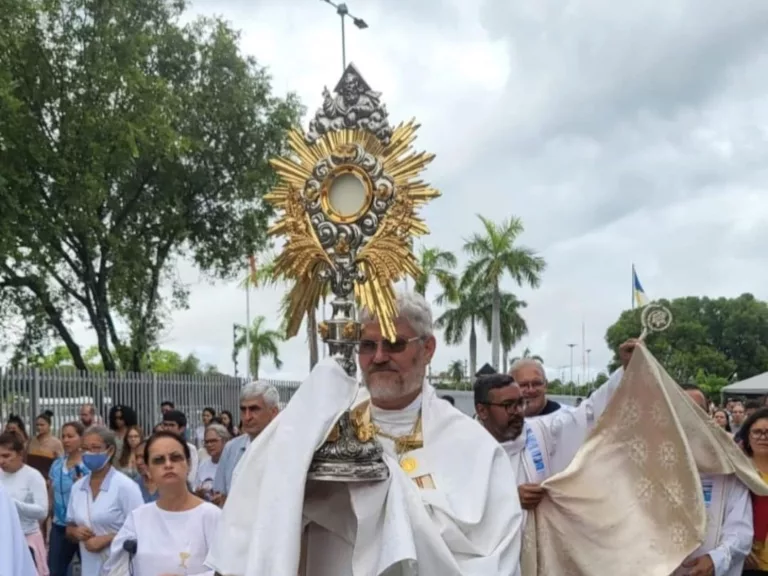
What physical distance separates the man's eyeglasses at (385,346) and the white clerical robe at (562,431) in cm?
223

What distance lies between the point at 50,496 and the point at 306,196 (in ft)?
23.6

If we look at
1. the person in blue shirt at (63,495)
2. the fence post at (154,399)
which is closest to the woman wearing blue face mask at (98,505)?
the person in blue shirt at (63,495)

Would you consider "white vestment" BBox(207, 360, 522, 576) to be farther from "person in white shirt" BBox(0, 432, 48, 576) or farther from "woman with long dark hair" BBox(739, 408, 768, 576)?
"person in white shirt" BBox(0, 432, 48, 576)

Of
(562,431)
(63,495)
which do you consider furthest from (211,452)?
(562,431)

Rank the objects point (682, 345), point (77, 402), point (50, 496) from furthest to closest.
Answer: point (682, 345)
point (77, 402)
point (50, 496)

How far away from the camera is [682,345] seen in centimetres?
7088

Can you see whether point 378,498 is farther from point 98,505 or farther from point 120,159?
point 120,159

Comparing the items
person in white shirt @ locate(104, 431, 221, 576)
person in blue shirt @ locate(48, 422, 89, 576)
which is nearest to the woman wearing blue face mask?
person in blue shirt @ locate(48, 422, 89, 576)

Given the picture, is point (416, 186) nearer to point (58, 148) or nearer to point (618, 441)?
point (618, 441)

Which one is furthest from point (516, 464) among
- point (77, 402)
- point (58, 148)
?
point (58, 148)

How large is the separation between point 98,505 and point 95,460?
0.35m

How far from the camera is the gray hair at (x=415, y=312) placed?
3777 millimetres

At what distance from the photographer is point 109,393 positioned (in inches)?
662

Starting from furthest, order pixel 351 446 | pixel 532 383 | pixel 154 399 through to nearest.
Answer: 1. pixel 154 399
2. pixel 532 383
3. pixel 351 446
